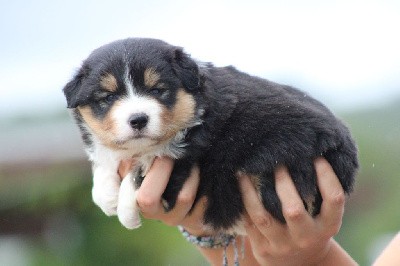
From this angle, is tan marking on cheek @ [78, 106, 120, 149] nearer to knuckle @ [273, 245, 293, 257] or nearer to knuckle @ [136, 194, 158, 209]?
knuckle @ [136, 194, 158, 209]

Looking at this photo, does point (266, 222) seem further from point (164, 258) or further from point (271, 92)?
point (164, 258)

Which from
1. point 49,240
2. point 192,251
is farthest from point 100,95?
point 49,240

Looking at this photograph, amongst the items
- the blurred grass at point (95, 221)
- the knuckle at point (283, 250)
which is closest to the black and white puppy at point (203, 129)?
the knuckle at point (283, 250)

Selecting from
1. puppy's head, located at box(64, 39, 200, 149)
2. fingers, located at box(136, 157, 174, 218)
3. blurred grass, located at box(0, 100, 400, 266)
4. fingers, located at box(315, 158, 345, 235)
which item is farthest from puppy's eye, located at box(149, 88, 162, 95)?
blurred grass, located at box(0, 100, 400, 266)

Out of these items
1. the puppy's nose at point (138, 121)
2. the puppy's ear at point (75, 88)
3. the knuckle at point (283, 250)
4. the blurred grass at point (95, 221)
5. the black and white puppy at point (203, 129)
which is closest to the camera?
the puppy's nose at point (138, 121)

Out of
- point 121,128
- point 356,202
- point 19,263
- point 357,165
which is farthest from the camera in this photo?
point 19,263

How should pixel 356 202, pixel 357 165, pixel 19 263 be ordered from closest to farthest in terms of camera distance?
pixel 357 165 → pixel 356 202 → pixel 19 263

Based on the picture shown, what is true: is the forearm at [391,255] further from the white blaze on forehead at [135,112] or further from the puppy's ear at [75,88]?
the puppy's ear at [75,88]
